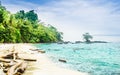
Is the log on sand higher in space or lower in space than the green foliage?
lower

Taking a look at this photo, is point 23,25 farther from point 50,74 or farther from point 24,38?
point 50,74

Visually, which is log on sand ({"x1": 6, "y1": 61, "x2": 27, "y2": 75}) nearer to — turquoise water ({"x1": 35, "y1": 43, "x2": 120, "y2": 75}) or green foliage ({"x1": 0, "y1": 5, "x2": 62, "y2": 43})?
turquoise water ({"x1": 35, "y1": 43, "x2": 120, "y2": 75})

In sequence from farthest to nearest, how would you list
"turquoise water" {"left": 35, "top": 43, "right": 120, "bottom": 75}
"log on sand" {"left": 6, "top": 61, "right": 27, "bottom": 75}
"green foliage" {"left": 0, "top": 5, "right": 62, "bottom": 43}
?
1. "green foliage" {"left": 0, "top": 5, "right": 62, "bottom": 43}
2. "turquoise water" {"left": 35, "top": 43, "right": 120, "bottom": 75}
3. "log on sand" {"left": 6, "top": 61, "right": 27, "bottom": 75}

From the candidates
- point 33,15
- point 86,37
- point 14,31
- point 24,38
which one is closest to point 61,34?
point 86,37

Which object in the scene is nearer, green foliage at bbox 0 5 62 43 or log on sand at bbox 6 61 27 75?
log on sand at bbox 6 61 27 75

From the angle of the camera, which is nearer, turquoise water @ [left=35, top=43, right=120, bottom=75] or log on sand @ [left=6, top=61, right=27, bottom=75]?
log on sand @ [left=6, top=61, right=27, bottom=75]

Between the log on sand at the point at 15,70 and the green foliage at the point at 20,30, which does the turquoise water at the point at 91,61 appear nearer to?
the log on sand at the point at 15,70

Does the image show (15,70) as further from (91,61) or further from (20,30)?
(20,30)

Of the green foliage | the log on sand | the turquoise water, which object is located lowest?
the turquoise water

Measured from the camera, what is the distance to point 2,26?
74312 millimetres

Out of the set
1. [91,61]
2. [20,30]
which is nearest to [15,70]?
[91,61]

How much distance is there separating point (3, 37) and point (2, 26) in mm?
3879

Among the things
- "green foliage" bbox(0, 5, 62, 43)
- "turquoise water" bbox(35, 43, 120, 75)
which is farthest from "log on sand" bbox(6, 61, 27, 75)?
"green foliage" bbox(0, 5, 62, 43)

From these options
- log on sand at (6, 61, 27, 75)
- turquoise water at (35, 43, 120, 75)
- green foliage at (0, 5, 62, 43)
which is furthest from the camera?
green foliage at (0, 5, 62, 43)
